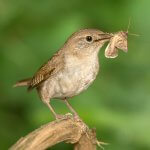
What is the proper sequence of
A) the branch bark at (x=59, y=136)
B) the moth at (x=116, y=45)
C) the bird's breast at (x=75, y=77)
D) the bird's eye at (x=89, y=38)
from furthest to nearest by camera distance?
1. the bird's eye at (x=89, y=38)
2. the bird's breast at (x=75, y=77)
3. the moth at (x=116, y=45)
4. the branch bark at (x=59, y=136)

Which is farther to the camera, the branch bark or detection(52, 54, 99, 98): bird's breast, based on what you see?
detection(52, 54, 99, 98): bird's breast

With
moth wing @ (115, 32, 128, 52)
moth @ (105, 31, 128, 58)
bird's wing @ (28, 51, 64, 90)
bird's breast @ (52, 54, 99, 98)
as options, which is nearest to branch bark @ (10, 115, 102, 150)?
moth @ (105, 31, 128, 58)

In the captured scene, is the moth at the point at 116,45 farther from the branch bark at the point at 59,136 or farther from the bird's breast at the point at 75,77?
the branch bark at the point at 59,136

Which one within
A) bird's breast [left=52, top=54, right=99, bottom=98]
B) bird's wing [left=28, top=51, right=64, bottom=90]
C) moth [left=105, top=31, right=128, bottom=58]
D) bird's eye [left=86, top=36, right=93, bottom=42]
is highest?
bird's wing [left=28, top=51, right=64, bottom=90]

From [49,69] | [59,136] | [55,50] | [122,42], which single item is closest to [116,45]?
[122,42]

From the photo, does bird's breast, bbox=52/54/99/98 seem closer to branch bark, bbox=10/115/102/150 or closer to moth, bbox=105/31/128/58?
moth, bbox=105/31/128/58

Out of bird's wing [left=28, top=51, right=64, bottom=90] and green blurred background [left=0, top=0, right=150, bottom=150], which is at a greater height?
green blurred background [left=0, top=0, right=150, bottom=150]

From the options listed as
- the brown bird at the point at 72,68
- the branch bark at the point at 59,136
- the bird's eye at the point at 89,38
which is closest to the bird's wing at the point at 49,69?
the brown bird at the point at 72,68
